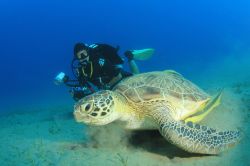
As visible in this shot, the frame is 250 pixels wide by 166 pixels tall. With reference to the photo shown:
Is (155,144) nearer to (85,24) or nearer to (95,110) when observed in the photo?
(95,110)

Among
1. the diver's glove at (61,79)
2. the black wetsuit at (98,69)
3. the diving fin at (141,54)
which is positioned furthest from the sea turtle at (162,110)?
the diving fin at (141,54)

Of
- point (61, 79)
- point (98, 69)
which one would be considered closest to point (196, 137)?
point (98, 69)

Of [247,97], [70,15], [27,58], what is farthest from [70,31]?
[247,97]

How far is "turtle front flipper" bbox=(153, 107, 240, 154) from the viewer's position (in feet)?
12.2

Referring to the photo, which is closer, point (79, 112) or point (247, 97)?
point (79, 112)

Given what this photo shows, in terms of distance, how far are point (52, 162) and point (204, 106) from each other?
2.80 metres

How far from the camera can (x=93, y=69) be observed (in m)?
6.32

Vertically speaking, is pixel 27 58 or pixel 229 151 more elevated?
pixel 27 58

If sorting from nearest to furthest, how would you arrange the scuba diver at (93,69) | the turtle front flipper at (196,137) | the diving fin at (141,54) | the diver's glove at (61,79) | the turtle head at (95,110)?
the turtle front flipper at (196,137) < the turtle head at (95,110) < the scuba diver at (93,69) < the diver's glove at (61,79) < the diving fin at (141,54)

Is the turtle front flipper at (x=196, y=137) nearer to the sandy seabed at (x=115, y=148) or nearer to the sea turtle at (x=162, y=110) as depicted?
the sea turtle at (x=162, y=110)

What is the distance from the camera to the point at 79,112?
4.04 metres

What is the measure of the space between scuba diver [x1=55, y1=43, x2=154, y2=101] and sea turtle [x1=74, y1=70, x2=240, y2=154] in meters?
1.45

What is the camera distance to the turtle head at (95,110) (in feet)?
13.3

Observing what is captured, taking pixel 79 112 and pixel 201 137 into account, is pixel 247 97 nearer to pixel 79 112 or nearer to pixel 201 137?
pixel 201 137
